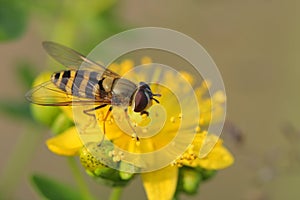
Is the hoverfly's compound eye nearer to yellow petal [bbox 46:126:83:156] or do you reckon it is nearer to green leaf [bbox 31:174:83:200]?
yellow petal [bbox 46:126:83:156]

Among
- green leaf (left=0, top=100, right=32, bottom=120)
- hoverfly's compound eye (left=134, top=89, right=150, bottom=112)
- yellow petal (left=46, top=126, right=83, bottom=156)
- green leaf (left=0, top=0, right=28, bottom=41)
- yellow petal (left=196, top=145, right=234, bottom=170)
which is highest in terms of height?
green leaf (left=0, top=0, right=28, bottom=41)

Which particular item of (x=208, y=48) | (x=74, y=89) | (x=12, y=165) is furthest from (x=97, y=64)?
(x=208, y=48)

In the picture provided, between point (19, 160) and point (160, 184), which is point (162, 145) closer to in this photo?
point (160, 184)

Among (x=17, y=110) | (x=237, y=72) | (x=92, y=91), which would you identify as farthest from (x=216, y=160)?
(x=237, y=72)

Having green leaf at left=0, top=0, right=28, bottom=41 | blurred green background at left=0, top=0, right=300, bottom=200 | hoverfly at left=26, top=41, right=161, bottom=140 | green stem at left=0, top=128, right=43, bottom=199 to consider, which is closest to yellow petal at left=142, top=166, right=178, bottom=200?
hoverfly at left=26, top=41, right=161, bottom=140

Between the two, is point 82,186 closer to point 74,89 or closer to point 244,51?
point 74,89

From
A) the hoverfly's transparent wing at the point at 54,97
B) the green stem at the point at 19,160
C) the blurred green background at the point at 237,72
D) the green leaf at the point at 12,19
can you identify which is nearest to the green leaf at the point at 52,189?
the hoverfly's transparent wing at the point at 54,97
